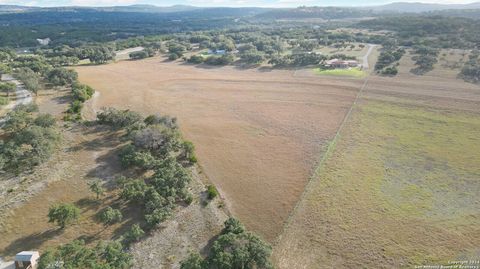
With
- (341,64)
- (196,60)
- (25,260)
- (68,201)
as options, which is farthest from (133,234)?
(196,60)

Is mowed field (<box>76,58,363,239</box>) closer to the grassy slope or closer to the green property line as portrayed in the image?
the green property line

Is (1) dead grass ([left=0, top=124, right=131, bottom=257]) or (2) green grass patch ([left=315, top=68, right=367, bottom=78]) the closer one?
(1) dead grass ([left=0, top=124, right=131, bottom=257])

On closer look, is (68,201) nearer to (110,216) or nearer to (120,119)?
(110,216)

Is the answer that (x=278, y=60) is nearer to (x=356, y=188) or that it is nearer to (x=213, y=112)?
(x=213, y=112)

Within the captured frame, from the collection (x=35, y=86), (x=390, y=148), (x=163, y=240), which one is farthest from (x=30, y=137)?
(x=390, y=148)

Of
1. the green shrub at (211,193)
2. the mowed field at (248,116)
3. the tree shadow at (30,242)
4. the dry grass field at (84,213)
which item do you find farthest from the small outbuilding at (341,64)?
the tree shadow at (30,242)

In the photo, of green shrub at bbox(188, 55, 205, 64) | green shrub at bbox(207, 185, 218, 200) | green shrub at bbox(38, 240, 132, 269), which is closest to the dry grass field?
green shrub at bbox(207, 185, 218, 200)

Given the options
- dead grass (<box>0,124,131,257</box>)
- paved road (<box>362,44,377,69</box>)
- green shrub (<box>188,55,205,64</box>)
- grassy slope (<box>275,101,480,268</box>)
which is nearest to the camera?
grassy slope (<box>275,101,480,268</box>)
